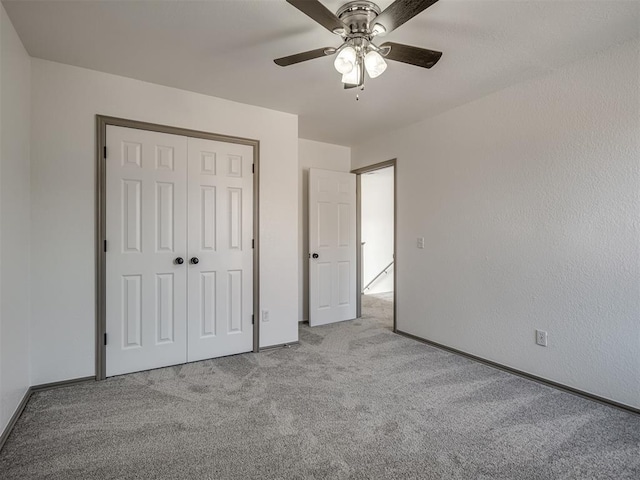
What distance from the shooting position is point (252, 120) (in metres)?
3.22

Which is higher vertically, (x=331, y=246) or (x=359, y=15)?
(x=359, y=15)

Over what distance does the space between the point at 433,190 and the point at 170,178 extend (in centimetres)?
258

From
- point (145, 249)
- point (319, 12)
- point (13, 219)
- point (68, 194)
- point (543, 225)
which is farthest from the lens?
point (145, 249)

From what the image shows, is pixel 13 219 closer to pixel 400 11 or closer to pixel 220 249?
pixel 220 249

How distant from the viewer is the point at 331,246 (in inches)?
171

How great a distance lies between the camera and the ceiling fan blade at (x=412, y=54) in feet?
5.81

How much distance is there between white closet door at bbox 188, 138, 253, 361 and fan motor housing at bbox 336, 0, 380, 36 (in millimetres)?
1693

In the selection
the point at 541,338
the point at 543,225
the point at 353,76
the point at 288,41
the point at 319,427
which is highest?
the point at 288,41

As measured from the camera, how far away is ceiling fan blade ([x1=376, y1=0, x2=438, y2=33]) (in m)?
1.43

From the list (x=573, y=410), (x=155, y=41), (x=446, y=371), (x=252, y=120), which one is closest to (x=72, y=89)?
(x=155, y=41)

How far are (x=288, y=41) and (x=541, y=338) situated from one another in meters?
2.87

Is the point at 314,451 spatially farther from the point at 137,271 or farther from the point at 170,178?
the point at 170,178

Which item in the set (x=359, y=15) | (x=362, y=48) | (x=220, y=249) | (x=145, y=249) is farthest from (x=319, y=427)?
(x=359, y=15)

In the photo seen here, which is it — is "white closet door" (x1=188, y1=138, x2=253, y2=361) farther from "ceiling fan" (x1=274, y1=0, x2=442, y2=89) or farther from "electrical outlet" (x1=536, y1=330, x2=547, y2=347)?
"electrical outlet" (x1=536, y1=330, x2=547, y2=347)
